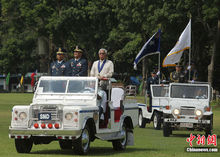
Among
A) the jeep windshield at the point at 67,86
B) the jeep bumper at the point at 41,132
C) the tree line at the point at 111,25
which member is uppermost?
the tree line at the point at 111,25

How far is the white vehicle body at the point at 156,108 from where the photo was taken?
2657cm

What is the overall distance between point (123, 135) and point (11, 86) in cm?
11573

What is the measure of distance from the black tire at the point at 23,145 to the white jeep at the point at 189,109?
8173mm

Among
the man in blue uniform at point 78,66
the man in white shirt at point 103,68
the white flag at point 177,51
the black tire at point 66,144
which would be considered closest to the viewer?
the black tire at point 66,144

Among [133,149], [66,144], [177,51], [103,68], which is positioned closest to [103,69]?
[103,68]

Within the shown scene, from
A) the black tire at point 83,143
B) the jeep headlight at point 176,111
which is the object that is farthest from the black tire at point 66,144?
the jeep headlight at point 176,111

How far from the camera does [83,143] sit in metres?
14.9

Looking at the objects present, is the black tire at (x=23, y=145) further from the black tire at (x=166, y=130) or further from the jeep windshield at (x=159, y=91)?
the jeep windshield at (x=159, y=91)

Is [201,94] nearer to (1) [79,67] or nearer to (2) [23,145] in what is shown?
(1) [79,67]

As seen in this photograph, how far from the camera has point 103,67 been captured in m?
17.4

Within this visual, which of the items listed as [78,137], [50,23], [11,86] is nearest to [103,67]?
[78,137]

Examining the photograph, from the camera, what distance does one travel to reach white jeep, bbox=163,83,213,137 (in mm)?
22703

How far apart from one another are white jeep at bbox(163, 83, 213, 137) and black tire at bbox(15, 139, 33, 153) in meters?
8.17

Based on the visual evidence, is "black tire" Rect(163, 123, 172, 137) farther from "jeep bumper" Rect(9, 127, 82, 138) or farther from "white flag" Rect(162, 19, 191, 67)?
"jeep bumper" Rect(9, 127, 82, 138)
